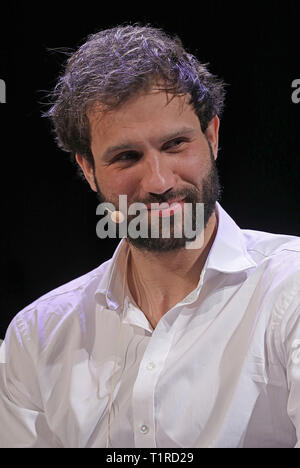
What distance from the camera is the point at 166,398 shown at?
61.4 inches

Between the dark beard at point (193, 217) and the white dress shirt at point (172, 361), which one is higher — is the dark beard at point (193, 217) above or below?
above

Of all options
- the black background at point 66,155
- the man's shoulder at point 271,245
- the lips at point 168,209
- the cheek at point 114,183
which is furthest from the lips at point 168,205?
the black background at point 66,155

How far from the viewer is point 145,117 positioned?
1.63 metres

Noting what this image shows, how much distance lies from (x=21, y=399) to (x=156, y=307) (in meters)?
0.49

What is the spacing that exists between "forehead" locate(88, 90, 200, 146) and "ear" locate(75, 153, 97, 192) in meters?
0.20

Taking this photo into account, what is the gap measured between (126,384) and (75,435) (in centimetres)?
20

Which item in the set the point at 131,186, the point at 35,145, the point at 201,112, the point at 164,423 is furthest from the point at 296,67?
the point at 164,423

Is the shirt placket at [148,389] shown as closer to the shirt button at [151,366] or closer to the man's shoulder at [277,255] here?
the shirt button at [151,366]

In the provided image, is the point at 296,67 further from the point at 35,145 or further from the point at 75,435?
the point at 75,435

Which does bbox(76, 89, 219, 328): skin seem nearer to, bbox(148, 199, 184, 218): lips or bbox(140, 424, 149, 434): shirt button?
bbox(148, 199, 184, 218): lips

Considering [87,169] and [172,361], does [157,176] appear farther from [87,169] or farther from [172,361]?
[172,361]

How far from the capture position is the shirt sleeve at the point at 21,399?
1805 mm
